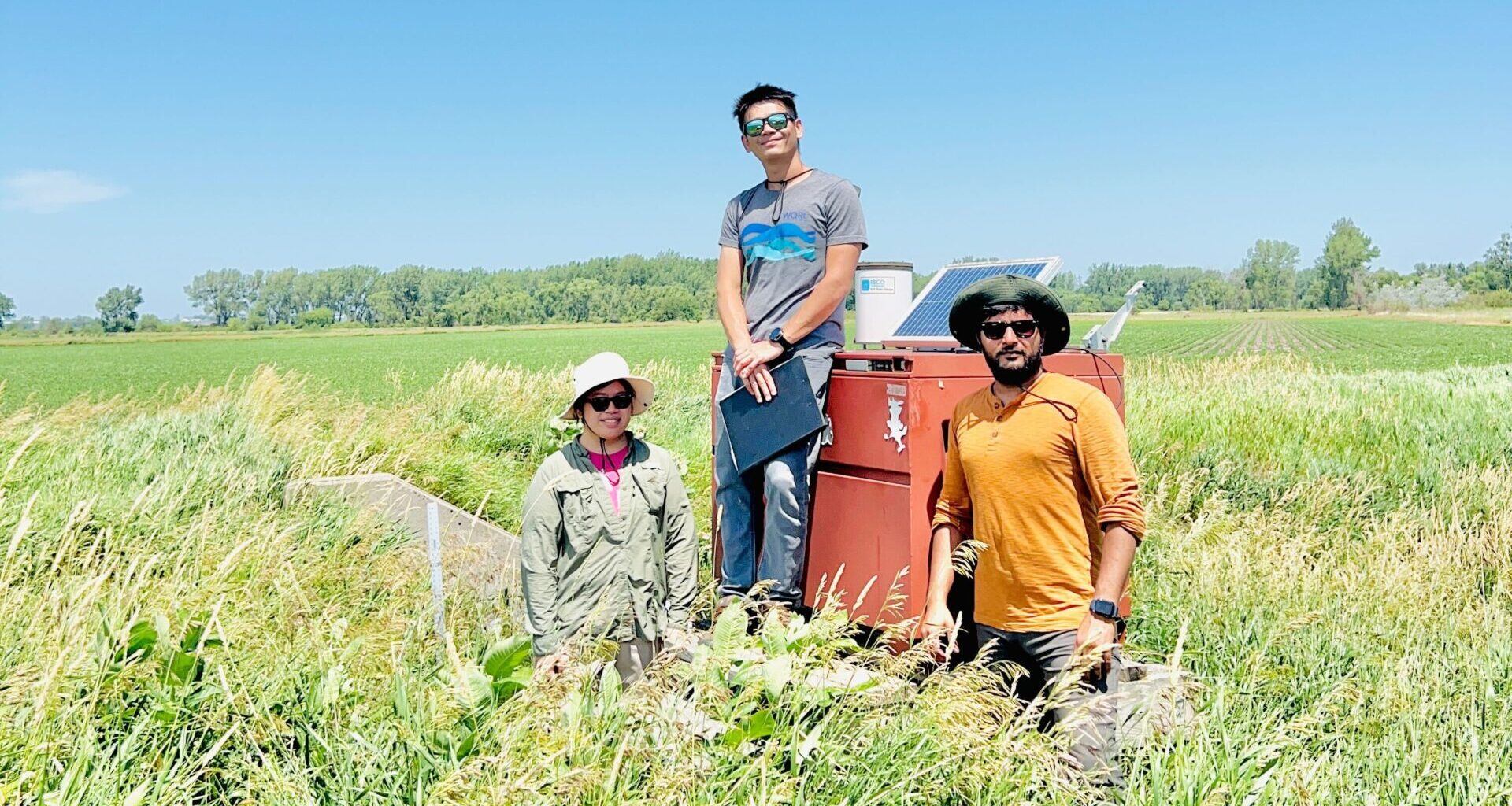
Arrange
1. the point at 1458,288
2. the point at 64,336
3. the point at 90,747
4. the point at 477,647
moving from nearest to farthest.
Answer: the point at 90,747, the point at 477,647, the point at 64,336, the point at 1458,288

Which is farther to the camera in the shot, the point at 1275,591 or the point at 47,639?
the point at 1275,591

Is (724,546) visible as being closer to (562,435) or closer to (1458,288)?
(562,435)

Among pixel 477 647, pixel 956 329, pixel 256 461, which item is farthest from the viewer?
pixel 256 461

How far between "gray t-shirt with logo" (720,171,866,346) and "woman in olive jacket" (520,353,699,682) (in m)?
0.76

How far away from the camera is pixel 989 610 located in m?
3.18

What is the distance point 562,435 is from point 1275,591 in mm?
7076

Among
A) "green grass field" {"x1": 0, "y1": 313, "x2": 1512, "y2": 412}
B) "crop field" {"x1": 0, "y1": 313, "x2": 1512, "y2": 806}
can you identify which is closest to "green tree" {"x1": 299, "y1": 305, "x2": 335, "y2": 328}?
"green grass field" {"x1": 0, "y1": 313, "x2": 1512, "y2": 412}

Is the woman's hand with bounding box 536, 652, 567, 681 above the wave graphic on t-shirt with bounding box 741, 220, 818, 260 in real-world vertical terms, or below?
below

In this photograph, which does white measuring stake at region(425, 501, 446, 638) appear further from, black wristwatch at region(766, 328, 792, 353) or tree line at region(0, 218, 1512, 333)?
tree line at region(0, 218, 1512, 333)

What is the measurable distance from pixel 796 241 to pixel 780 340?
0.43 meters

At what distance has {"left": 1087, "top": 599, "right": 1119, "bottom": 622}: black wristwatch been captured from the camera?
2.87 meters

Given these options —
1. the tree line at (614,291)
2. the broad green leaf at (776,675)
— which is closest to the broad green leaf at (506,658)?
the broad green leaf at (776,675)

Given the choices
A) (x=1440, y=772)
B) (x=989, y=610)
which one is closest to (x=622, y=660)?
(x=989, y=610)

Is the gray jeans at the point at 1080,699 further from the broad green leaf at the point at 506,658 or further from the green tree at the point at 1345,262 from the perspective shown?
the green tree at the point at 1345,262
